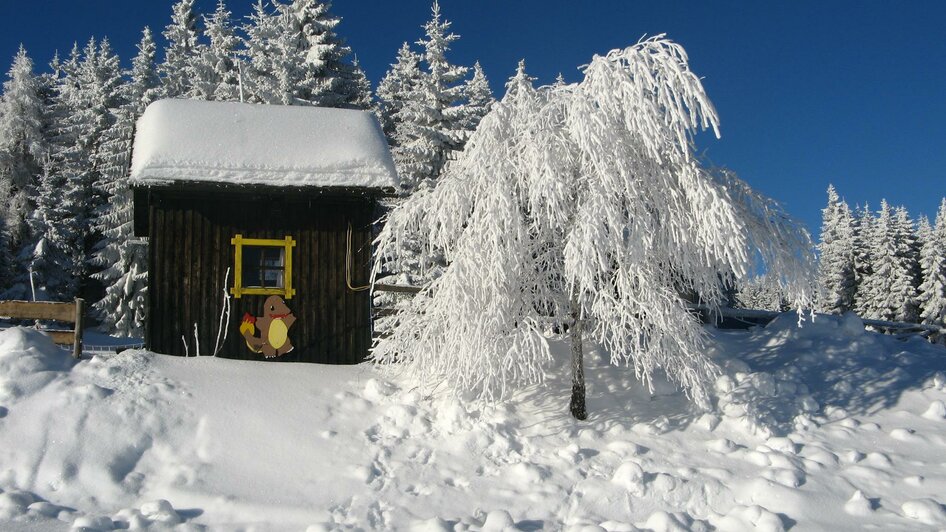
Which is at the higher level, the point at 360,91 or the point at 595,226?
the point at 360,91

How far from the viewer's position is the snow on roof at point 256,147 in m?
10.8

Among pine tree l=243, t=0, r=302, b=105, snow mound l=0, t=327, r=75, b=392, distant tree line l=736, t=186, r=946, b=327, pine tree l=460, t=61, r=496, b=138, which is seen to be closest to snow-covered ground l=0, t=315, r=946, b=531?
snow mound l=0, t=327, r=75, b=392

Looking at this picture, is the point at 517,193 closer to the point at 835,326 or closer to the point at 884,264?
the point at 835,326

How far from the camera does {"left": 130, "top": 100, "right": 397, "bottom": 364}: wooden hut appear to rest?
11.0 m

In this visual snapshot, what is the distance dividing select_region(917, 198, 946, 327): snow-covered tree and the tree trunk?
1474 inches

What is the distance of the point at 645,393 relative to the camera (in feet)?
33.6

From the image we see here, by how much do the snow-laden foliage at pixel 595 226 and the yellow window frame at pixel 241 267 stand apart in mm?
2820

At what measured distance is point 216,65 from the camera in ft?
83.0

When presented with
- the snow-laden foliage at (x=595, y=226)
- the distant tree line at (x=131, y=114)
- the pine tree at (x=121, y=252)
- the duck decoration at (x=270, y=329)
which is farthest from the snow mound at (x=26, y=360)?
the pine tree at (x=121, y=252)

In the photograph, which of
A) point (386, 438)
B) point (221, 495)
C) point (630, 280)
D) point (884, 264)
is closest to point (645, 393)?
point (630, 280)

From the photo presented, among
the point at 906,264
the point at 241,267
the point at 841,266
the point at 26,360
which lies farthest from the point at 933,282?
the point at 26,360

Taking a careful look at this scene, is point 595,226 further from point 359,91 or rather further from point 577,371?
point 359,91

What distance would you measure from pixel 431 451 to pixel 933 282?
134ft

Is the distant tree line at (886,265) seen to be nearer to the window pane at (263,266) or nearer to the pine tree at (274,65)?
the pine tree at (274,65)
